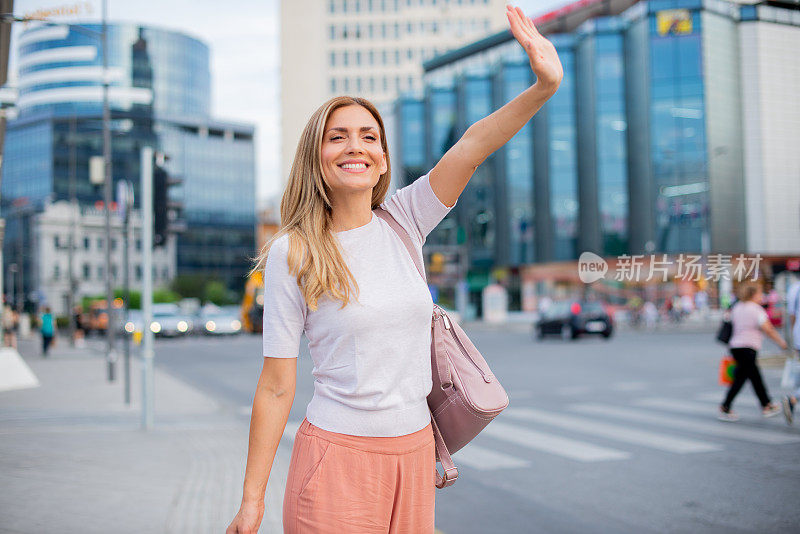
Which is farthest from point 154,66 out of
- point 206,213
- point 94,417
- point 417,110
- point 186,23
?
point 186,23

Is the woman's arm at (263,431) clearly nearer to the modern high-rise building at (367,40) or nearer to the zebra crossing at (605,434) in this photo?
the zebra crossing at (605,434)

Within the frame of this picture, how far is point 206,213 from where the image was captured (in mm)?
104500

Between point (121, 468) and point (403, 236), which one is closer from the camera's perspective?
point (403, 236)

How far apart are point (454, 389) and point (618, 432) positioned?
718cm

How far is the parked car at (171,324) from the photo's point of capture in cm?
3825

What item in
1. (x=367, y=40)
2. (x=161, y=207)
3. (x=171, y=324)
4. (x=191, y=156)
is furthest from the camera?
(x=191, y=156)

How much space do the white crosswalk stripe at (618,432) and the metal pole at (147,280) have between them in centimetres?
462

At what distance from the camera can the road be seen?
5449mm

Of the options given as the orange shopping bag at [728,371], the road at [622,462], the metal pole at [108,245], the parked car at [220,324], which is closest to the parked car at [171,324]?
the parked car at [220,324]

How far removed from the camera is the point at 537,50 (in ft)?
7.22

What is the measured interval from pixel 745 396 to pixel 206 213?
98.1m

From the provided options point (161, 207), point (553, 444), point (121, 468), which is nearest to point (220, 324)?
point (161, 207)

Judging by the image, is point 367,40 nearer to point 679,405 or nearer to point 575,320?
point 575,320

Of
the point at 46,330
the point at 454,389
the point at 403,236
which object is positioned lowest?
the point at 46,330
